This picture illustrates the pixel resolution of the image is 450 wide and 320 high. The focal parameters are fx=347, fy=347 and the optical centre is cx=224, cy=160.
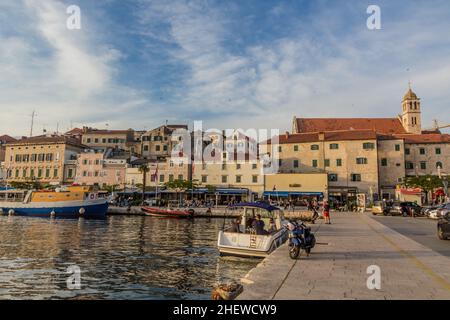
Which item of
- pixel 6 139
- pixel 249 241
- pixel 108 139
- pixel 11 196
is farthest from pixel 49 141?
pixel 249 241

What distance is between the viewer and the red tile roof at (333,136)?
6012 cm

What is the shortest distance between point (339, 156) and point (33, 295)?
5638 cm

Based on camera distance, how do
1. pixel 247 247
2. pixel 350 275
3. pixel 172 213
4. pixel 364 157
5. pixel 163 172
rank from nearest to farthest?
pixel 350 275 < pixel 247 247 < pixel 172 213 < pixel 364 157 < pixel 163 172

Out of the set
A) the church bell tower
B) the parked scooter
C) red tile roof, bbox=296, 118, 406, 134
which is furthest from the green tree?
the parked scooter

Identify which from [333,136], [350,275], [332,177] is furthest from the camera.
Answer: [333,136]

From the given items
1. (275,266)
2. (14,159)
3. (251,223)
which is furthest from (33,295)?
(14,159)

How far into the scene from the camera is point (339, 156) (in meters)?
60.6

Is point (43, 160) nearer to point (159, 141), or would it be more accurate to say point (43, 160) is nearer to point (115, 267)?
point (159, 141)

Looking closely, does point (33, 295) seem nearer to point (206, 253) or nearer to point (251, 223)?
point (206, 253)

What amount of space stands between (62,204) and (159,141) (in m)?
34.7

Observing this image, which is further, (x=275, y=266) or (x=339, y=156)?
(x=339, y=156)

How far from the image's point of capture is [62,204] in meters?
47.0

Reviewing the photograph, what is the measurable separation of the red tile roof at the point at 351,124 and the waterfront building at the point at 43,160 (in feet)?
158

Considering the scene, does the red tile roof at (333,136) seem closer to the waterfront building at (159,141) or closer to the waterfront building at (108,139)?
the waterfront building at (159,141)
